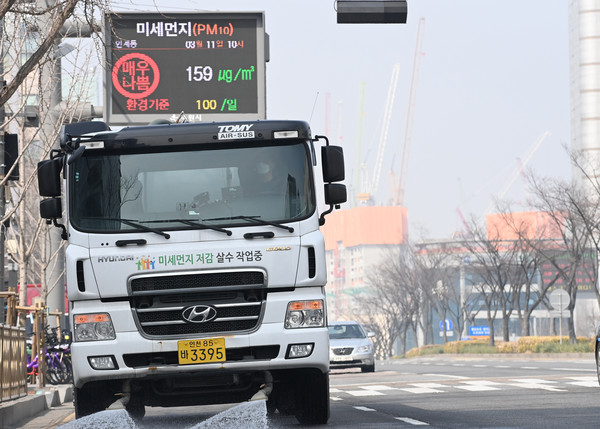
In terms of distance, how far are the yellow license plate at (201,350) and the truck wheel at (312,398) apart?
100 cm

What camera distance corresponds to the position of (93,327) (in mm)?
10000

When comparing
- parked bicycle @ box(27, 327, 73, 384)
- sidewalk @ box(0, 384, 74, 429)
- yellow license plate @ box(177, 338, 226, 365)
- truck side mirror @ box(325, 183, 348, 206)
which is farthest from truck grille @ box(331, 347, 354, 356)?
A: yellow license plate @ box(177, 338, 226, 365)

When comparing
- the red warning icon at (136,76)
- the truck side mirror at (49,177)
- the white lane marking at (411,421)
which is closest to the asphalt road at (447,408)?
the white lane marking at (411,421)

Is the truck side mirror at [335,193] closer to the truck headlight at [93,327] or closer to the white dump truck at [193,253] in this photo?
the white dump truck at [193,253]

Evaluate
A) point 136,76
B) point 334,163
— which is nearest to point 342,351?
point 136,76

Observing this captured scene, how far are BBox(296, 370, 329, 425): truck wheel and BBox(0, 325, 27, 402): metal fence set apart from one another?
3.65 m

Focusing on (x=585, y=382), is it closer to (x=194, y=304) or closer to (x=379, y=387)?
(x=379, y=387)

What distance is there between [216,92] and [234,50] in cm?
86

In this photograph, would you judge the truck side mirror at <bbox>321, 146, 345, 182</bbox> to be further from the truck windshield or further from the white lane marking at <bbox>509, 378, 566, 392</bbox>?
the white lane marking at <bbox>509, 378, 566, 392</bbox>

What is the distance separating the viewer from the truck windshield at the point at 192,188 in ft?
33.3

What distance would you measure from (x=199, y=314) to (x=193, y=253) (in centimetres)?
52

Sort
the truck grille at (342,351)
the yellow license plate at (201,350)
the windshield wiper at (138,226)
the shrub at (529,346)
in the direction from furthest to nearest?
the shrub at (529,346) < the truck grille at (342,351) < the windshield wiper at (138,226) < the yellow license plate at (201,350)

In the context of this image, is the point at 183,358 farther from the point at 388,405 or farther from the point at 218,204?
the point at 388,405

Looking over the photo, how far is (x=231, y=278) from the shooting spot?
1001 cm
